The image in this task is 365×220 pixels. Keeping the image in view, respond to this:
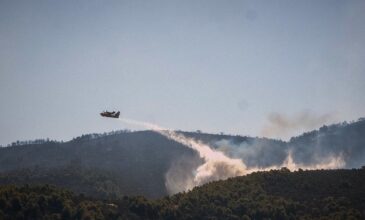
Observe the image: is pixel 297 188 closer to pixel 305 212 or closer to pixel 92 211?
pixel 305 212

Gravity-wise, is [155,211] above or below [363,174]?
below

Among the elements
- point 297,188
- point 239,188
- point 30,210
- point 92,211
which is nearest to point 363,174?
point 297,188

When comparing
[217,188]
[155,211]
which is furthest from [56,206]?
[217,188]

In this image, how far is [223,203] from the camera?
15288 centimetres

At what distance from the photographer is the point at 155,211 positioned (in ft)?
477

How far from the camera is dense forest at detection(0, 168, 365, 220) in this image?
13550 centimetres

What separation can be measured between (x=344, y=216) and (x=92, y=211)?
206 feet

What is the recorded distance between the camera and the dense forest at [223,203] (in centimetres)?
13550

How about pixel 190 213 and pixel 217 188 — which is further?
pixel 217 188

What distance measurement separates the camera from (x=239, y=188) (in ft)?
540

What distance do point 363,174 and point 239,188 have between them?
4242 centimetres

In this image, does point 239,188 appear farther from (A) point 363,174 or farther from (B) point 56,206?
(B) point 56,206

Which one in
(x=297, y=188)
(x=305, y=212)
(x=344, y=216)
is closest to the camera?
(x=344, y=216)

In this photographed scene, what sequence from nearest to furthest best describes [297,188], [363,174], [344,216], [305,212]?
[344,216], [305,212], [297,188], [363,174]
